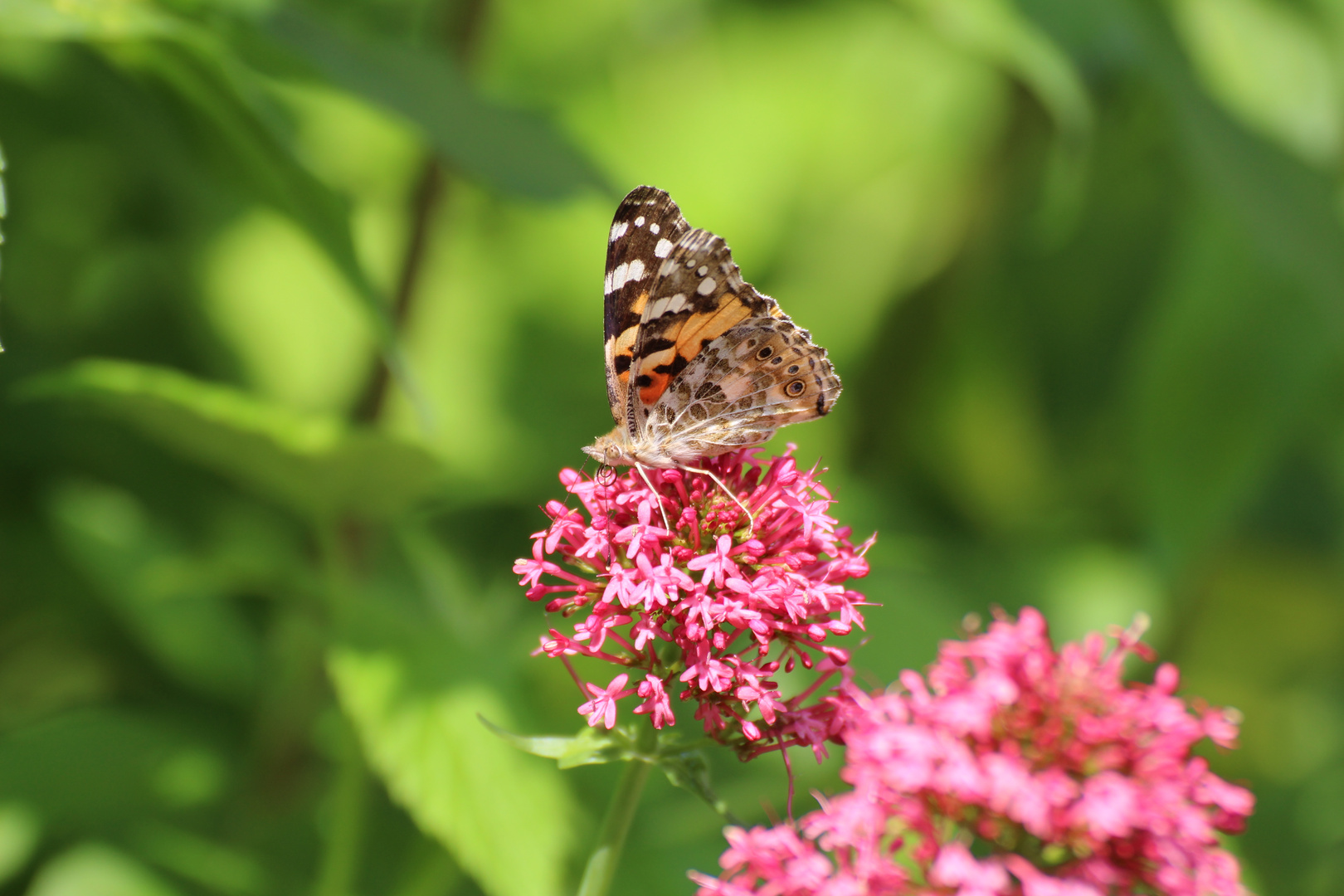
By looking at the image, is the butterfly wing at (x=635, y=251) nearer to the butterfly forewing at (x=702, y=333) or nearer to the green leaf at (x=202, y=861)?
the butterfly forewing at (x=702, y=333)

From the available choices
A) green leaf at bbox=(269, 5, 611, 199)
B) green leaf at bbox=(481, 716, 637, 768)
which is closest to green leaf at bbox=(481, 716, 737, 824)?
green leaf at bbox=(481, 716, 637, 768)

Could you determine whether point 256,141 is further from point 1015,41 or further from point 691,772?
point 1015,41

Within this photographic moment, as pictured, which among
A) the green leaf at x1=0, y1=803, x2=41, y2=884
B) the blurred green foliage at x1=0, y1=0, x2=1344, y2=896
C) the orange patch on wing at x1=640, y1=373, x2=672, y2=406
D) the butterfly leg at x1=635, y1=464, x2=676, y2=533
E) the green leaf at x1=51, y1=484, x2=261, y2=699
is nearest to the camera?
the butterfly leg at x1=635, y1=464, x2=676, y2=533

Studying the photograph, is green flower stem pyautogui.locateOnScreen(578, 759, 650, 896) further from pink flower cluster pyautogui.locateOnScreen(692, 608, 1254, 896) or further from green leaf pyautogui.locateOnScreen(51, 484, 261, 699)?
green leaf pyautogui.locateOnScreen(51, 484, 261, 699)

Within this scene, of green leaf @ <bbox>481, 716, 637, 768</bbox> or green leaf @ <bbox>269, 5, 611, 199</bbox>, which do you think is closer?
green leaf @ <bbox>481, 716, 637, 768</bbox>

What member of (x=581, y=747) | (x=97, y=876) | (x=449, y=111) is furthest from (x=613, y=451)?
(x=97, y=876)

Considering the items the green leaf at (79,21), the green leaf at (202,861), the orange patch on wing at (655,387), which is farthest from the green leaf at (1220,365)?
the green leaf at (202,861)
